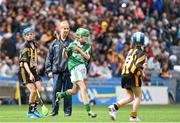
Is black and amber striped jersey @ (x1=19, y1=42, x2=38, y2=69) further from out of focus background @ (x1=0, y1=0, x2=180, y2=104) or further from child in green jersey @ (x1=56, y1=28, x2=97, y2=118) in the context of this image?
out of focus background @ (x1=0, y1=0, x2=180, y2=104)

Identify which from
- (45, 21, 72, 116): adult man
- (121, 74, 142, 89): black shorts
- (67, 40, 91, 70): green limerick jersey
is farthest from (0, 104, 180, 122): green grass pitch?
(67, 40, 91, 70): green limerick jersey

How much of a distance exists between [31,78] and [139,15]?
2055cm

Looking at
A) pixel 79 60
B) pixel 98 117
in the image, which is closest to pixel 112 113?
pixel 98 117

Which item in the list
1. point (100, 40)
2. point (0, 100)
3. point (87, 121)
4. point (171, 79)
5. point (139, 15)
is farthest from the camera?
point (139, 15)

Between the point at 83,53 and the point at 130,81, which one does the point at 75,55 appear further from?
the point at 130,81

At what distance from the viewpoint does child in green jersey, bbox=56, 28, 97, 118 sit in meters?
19.6

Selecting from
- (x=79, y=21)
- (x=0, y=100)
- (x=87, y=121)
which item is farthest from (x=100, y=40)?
(x=87, y=121)

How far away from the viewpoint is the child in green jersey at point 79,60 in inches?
771

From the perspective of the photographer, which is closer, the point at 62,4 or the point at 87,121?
the point at 87,121

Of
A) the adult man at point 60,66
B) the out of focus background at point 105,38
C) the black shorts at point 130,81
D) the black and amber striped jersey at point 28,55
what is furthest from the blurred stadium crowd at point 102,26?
the black shorts at point 130,81

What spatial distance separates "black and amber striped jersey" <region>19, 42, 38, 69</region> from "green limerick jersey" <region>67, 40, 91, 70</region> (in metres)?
0.97

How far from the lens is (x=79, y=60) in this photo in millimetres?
19859

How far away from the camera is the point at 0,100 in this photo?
103ft

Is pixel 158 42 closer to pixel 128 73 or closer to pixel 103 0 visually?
pixel 103 0
